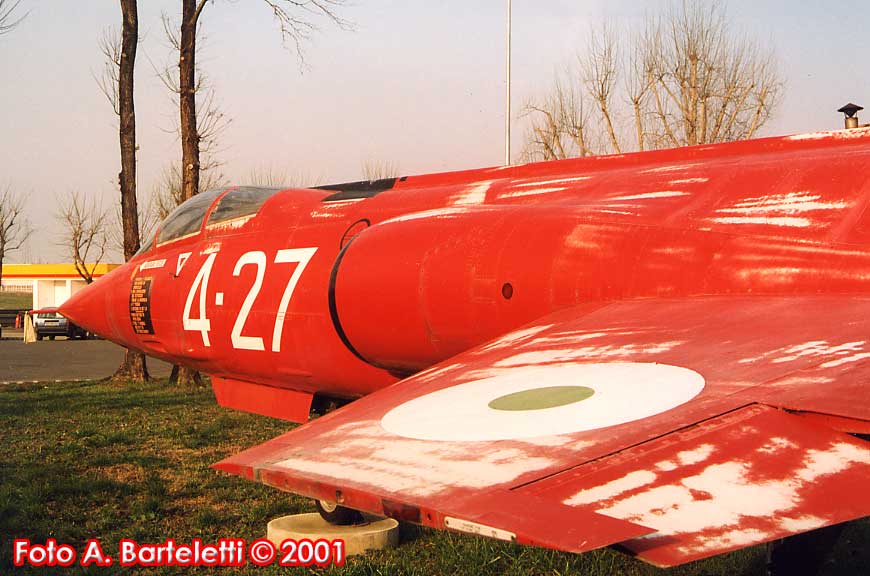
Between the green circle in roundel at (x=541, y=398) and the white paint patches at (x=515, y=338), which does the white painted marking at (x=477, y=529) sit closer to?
the green circle in roundel at (x=541, y=398)

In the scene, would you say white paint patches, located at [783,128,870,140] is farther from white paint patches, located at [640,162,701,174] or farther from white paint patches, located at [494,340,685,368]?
white paint patches, located at [494,340,685,368]

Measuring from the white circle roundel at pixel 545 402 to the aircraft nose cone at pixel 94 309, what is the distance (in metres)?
6.42

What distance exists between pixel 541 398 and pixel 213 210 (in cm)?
589

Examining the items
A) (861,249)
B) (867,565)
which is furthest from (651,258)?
(867,565)

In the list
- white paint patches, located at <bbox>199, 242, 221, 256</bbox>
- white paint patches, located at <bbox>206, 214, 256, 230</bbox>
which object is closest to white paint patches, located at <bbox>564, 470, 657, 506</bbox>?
white paint patches, located at <bbox>206, 214, 256, 230</bbox>

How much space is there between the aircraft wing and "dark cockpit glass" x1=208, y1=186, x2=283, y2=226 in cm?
443

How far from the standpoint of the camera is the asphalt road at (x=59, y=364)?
20.7 metres

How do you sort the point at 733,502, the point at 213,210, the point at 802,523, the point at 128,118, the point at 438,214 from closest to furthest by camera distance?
the point at 802,523 < the point at 733,502 < the point at 438,214 < the point at 213,210 < the point at 128,118

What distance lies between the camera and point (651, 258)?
455cm

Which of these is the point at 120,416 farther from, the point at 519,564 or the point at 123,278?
the point at 519,564

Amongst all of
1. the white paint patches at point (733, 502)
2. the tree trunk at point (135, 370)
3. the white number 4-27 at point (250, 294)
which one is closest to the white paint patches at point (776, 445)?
the white paint patches at point (733, 502)

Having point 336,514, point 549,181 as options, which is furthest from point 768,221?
point 336,514

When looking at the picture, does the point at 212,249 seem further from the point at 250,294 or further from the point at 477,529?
the point at 477,529

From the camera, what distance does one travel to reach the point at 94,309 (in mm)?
9000
